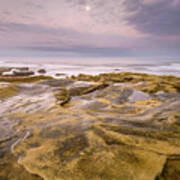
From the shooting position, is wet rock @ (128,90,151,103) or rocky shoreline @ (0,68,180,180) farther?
wet rock @ (128,90,151,103)

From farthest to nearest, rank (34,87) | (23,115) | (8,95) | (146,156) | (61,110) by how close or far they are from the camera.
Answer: (34,87)
(8,95)
(61,110)
(23,115)
(146,156)

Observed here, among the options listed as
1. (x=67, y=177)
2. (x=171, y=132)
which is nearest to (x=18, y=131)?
(x=67, y=177)

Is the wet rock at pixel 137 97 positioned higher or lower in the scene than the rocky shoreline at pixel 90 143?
higher

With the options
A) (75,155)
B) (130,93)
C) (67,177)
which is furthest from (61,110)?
(130,93)

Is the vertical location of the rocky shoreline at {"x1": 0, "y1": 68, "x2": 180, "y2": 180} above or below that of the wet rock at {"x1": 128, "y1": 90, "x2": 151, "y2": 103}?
below

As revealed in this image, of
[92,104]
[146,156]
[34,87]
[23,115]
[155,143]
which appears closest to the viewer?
[146,156]

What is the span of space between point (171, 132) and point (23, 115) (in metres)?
1.99

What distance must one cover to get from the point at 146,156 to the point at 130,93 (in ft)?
7.58

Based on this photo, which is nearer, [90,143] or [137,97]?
[90,143]

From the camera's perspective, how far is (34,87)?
411cm

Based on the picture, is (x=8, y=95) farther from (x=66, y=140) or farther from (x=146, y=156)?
(x=146, y=156)

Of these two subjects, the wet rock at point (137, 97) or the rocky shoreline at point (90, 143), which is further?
the wet rock at point (137, 97)

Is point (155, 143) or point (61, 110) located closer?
point (155, 143)

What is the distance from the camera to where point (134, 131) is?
64.3 inches
